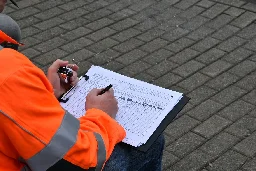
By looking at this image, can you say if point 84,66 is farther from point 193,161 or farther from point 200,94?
point 193,161

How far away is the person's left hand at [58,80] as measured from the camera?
228 centimetres

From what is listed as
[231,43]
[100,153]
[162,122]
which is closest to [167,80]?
[231,43]

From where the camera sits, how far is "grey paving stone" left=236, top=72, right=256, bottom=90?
4.14 m

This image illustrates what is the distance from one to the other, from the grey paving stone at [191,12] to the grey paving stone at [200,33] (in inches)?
10.4

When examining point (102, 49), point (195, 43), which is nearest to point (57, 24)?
point (102, 49)

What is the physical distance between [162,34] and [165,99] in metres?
2.70

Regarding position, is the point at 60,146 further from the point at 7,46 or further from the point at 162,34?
the point at 162,34

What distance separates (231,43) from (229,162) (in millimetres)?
1678

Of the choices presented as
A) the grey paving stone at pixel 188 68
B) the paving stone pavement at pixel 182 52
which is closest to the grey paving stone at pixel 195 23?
the paving stone pavement at pixel 182 52

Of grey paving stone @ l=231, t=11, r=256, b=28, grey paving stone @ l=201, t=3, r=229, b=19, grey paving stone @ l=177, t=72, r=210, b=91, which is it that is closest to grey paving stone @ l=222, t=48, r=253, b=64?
grey paving stone @ l=177, t=72, r=210, b=91

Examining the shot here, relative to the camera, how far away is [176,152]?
137 inches

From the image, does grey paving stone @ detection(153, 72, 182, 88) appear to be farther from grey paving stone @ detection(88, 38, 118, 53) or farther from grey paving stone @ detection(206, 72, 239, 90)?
grey paving stone @ detection(88, 38, 118, 53)

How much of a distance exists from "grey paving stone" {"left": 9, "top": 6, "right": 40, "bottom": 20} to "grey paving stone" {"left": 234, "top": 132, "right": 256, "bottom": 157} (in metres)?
2.74

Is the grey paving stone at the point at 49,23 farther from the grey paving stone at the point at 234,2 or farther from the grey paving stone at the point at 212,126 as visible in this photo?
the grey paving stone at the point at 212,126
